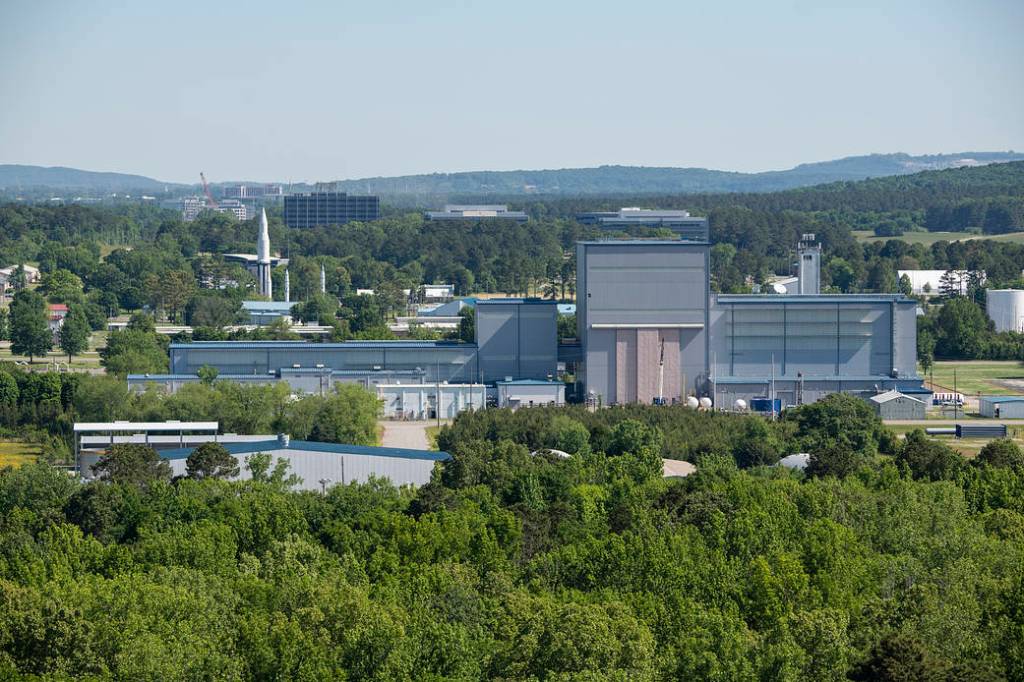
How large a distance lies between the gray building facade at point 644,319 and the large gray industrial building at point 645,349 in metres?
0.02

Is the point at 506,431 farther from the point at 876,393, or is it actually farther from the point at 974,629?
the point at 974,629

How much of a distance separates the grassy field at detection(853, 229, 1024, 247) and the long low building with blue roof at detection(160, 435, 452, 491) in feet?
243

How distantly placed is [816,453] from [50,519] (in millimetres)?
13797

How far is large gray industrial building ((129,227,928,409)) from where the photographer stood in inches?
1810

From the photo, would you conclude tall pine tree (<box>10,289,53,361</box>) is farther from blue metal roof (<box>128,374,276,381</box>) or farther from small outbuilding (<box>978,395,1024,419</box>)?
small outbuilding (<box>978,395,1024,419</box>)

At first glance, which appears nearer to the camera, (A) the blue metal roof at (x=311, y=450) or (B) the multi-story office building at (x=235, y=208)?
(A) the blue metal roof at (x=311, y=450)

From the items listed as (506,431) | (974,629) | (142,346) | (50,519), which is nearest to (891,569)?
(974,629)

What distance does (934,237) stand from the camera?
4343 inches

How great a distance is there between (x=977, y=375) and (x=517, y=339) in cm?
1439

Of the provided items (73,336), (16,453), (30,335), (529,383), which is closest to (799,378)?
(529,383)

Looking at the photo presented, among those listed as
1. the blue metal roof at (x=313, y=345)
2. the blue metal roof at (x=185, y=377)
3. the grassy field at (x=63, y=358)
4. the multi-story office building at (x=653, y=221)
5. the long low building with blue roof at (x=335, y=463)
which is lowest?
the grassy field at (x=63, y=358)

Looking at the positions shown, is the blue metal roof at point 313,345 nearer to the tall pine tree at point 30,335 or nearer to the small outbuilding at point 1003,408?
the tall pine tree at point 30,335

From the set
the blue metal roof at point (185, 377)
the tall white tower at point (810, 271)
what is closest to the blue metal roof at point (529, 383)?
the blue metal roof at point (185, 377)

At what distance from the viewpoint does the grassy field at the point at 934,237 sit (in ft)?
345
